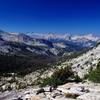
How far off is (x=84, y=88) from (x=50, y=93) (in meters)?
4.33

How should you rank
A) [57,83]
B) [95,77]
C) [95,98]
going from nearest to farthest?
[95,98], [57,83], [95,77]

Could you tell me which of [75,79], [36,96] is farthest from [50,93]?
[75,79]

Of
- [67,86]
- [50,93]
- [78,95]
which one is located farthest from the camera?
[67,86]

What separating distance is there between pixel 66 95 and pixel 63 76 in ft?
41.0

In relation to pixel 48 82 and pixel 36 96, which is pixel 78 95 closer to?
pixel 36 96

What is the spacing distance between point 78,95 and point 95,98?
2.63 metres

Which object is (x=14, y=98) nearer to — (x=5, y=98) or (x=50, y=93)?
(x=5, y=98)

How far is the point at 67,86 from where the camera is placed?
112 feet

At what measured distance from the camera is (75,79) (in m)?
→ 41.2

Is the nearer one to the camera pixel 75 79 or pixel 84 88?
pixel 84 88

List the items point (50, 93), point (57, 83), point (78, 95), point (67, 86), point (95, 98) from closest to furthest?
1. point (95, 98)
2. point (78, 95)
3. point (50, 93)
4. point (67, 86)
5. point (57, 83)

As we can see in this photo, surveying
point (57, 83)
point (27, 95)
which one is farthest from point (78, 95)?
point (57, 83)

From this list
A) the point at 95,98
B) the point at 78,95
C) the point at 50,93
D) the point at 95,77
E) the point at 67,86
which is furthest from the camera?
the point at 95,77

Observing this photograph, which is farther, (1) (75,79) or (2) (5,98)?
(1) (75,79)
